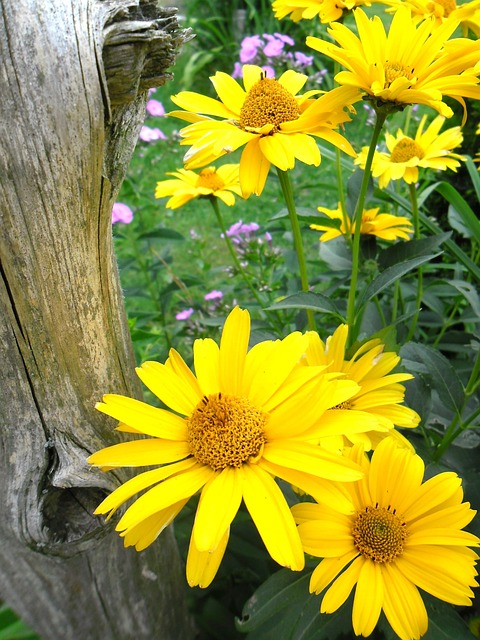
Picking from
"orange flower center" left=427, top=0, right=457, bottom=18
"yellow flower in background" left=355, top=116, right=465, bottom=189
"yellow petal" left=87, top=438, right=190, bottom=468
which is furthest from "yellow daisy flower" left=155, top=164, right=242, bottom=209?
"yellow petal" left=87, top=438, right=190, bottom=468

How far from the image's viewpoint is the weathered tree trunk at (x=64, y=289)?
68 centimetres

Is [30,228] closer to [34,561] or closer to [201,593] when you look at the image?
[34,561]

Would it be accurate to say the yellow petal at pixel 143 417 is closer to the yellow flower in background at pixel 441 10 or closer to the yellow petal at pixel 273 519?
the yellow petal at pixel 273 519

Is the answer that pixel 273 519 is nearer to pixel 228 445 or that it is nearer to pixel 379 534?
pixel 228 445

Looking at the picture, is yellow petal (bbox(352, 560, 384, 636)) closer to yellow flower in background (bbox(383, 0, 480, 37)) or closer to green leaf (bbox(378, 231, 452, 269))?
green leaf (bbox(378, 231, 452, 269))

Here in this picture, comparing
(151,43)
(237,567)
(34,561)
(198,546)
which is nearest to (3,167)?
(151,43)

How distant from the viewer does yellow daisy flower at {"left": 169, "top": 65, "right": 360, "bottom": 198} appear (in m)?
0.78

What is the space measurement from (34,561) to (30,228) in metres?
0.53

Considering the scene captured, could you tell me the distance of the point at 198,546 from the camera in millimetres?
610

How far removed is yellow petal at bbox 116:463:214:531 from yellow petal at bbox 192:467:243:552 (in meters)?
0.01

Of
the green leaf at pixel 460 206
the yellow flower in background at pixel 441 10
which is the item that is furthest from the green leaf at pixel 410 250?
the yellow flower in background at pixel 441 10

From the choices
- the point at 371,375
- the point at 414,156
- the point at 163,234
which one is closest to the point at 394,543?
the point at 371,375

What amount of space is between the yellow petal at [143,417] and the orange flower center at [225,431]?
20 millimetres

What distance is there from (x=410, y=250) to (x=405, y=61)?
0.38m
